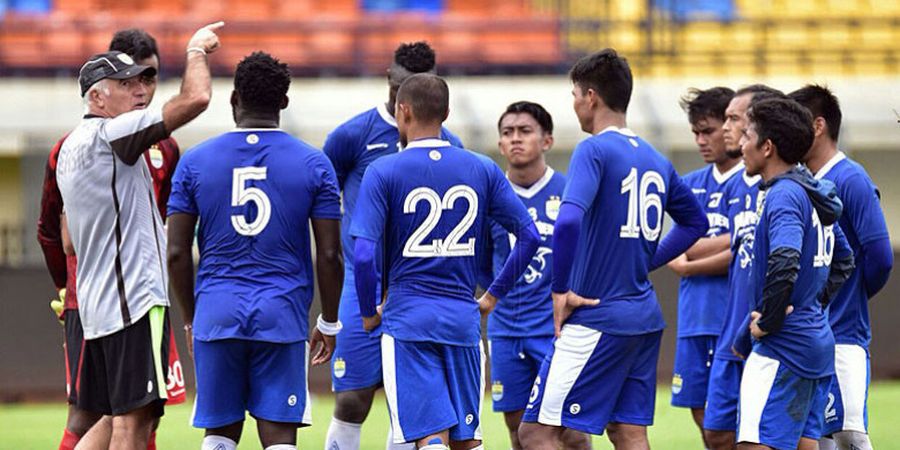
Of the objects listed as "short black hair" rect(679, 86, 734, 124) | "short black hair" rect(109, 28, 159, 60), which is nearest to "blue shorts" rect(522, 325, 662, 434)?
"short black hair" rect(679, 86, 734, 124)

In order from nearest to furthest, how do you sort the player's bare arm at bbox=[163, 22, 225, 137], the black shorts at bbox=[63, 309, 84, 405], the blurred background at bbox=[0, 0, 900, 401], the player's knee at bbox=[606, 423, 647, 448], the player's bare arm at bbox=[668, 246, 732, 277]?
the player's bare arm at bbox=[163, 22, 225, 137] < the black shorts at bbox=[63, 309, 84, 405] < the player's knee at bbox=[606, 423, 647, 448] < the player's bare arm at bbox=[668, 246, 732, 277] < the blurred background at bbox=[0, 0, 900, 401]

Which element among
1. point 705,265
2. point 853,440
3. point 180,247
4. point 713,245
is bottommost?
point 853,440

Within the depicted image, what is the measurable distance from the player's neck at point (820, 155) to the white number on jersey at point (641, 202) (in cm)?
87

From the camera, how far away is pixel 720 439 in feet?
25.2

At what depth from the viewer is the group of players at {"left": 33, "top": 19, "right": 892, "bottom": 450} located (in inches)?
253

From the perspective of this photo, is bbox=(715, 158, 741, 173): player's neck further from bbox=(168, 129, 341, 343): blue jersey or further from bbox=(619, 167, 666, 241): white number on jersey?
bbox=(168, 129, 341, 343): blue jersey

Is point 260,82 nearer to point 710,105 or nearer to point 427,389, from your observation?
point 427,389

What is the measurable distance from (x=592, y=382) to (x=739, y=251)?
1218 millimetres

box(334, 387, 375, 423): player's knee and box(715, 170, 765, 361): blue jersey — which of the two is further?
box(334, 387, 375, 423): player's knee

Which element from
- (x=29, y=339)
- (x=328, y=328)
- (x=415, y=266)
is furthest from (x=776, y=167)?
(x=29, y=339)

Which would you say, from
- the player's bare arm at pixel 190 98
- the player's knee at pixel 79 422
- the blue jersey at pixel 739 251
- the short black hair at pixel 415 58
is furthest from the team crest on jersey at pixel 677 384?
the player's bare arm at pixel 190 98

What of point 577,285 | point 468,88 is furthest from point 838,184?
point 468,88

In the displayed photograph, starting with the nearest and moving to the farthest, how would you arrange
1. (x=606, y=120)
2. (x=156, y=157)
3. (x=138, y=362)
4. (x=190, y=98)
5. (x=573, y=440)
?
(x=190, y=98) → (x=138, y=362) → (x=606, y=120) → (x=156, y=157) → (x=573, y=440)

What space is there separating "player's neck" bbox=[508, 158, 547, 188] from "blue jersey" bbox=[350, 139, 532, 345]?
1935mm
